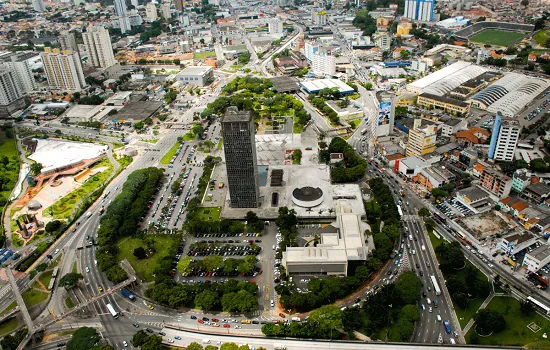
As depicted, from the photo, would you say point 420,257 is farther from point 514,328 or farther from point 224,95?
point 224,95

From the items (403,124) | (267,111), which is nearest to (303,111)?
(267,111)

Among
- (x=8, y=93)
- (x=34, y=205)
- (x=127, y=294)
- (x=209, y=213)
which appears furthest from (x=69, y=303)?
(x=8, y=93)

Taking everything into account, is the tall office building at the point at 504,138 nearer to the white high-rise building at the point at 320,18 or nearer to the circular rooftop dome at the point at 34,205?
the circular rooftop dome at the point at 34,205

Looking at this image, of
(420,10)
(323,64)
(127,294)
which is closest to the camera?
(127,294)

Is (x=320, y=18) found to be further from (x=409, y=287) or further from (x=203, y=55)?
(x=409, y=287)

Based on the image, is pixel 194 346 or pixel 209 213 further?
pixel 209 213

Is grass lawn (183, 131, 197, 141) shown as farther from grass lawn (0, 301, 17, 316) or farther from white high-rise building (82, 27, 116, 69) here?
white high-rise building (82, 27, 116, 69)

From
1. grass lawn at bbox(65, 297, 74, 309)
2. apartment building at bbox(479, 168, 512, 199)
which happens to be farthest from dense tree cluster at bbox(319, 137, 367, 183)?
grass lawn at bbox(65, 297, 74, 309)
